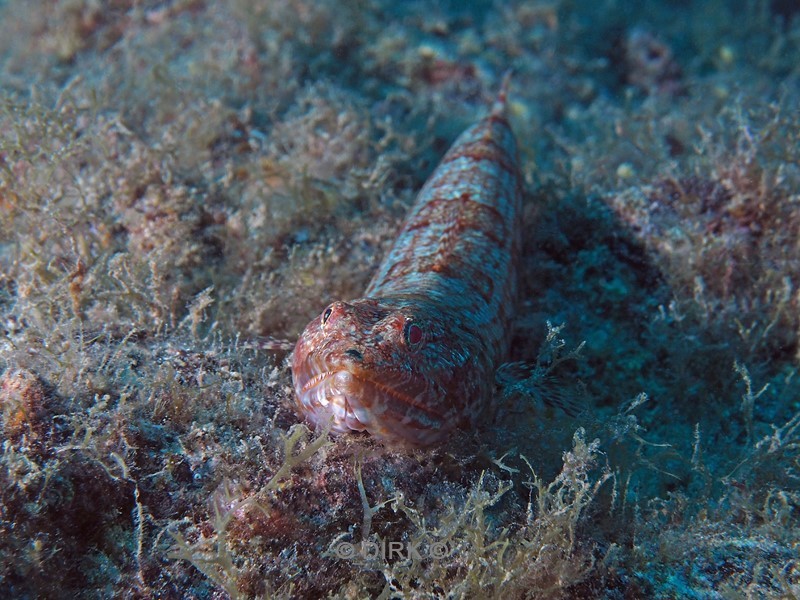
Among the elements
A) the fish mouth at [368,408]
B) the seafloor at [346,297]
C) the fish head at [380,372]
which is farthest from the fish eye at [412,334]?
the seafloor at [346,297]

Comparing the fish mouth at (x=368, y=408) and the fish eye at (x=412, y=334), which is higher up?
the fish eye at (x=412, y=334)

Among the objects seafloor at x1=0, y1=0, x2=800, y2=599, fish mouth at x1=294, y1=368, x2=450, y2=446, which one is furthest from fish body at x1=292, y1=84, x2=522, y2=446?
seafloor at x1=0, y1=0, x2=800, y2=599

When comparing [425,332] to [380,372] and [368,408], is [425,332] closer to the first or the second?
[380,372]

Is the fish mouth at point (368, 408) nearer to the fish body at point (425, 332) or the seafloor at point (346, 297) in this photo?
the fish body at point (425, 332)

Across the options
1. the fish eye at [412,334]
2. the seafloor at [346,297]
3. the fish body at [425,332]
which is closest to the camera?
the seafloor at [346,297]

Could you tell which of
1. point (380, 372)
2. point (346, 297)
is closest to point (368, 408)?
point (380, 372)

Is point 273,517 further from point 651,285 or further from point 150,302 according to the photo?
point 651,285
